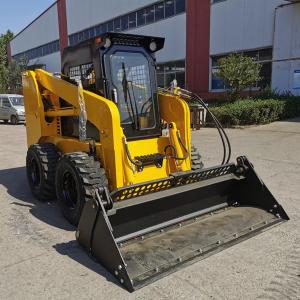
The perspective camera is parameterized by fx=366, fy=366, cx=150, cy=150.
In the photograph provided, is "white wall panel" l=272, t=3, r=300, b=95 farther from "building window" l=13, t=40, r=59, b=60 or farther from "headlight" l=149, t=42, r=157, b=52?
"building window" l=13, t=40, r=59, b=60

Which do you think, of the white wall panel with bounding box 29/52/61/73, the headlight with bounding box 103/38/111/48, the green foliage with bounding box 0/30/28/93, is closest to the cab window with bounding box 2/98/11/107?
the white wall panel with bounding box 29/52/61/73

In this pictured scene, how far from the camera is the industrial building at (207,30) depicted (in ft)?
59.1

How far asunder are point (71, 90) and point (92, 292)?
2.88 m

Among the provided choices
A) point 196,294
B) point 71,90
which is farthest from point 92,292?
point 71,90

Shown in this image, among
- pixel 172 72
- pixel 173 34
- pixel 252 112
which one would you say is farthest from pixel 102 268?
pixel 172 72

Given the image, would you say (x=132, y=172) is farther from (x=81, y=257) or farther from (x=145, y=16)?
(x=145, y=16)

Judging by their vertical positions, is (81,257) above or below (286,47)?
below

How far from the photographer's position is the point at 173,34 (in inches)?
946

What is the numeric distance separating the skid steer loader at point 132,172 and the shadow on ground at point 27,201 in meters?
0.15

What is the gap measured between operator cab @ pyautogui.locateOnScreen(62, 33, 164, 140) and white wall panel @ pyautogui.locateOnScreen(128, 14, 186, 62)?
18936 mm

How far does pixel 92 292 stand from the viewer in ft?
10.8

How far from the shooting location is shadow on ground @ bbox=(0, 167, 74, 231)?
199 inches

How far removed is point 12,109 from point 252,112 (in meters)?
13.6

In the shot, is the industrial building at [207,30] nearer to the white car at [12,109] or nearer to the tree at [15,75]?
the white car at [12,109]
